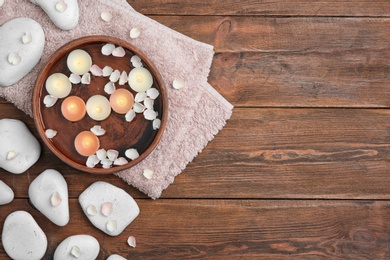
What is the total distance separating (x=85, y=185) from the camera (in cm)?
98

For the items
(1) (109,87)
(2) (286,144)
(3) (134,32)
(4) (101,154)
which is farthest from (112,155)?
(2) (286,144)

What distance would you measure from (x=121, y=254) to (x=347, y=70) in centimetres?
56

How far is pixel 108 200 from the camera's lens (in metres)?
0.96

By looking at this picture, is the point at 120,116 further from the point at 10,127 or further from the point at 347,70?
the point at 347,70

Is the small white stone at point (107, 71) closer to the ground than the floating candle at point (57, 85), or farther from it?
farther from it

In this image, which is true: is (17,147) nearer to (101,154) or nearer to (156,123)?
(101,154)

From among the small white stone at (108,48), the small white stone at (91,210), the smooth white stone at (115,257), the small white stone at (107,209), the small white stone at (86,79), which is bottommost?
the smooth white stone at (115,257)

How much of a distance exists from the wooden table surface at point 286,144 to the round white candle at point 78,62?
→ 16 cm

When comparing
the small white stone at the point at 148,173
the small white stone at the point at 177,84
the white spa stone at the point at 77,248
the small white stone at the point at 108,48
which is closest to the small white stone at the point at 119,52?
the small white stone at the point at 108,48

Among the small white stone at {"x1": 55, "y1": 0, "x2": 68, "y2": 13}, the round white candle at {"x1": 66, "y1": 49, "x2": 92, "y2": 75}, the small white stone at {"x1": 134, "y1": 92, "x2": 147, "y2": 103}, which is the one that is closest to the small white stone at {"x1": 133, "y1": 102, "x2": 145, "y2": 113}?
the small white stone at {"x1": 134, "y1": 92, "x2": 147, "y2": 103}

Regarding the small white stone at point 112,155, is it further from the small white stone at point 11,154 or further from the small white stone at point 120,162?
the small white stone at point 11,154

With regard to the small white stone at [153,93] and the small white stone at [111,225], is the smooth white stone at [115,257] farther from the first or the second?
the small white stone at [153,93]

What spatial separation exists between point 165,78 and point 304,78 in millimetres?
267

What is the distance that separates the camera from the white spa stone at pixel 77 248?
3.11 ft
